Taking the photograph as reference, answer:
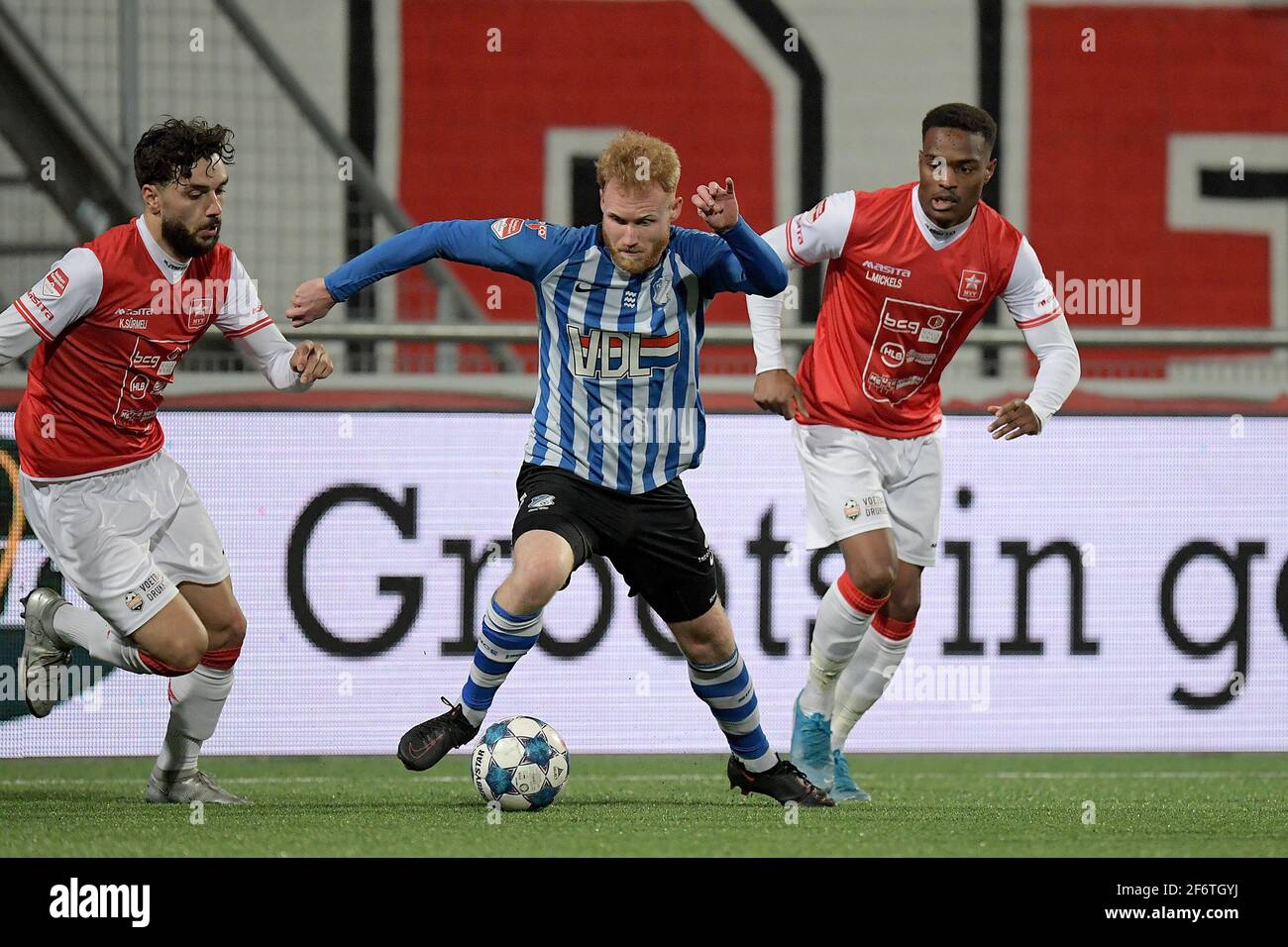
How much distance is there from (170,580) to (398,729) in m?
1.50

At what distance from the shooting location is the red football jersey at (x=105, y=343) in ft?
17.3

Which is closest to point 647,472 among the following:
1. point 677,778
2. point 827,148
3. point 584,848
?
point 584,848

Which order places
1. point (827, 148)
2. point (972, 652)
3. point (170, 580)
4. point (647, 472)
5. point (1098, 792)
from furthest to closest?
1. point (827, 148)
2. point (972, 652)
3. point (1098, 792)
4. point (170, 580)
5. point (647, 472)

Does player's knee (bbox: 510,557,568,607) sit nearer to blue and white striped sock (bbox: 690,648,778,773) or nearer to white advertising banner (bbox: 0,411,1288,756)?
blue and white striped sock (bbox: 690,648,778,773)

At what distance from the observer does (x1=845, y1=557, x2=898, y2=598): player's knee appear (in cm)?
560

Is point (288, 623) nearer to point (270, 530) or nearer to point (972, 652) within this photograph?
point (270, 530)

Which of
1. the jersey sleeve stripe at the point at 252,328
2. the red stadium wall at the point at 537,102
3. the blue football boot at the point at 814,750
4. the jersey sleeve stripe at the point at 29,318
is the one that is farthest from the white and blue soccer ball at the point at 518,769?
the red stadium wall at the point at 537,102

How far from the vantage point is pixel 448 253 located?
5.09 meters

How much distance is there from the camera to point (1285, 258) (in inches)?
452

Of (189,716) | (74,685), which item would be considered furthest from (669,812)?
(74,685)

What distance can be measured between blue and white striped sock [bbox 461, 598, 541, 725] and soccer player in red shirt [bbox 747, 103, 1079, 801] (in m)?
1.10

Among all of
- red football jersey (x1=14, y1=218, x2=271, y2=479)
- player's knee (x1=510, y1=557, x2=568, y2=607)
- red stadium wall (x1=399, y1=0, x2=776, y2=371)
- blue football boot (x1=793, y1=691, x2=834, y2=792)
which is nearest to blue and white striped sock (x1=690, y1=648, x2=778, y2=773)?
blue football boot (x1=793, y1=691, x2=834, y2=792)

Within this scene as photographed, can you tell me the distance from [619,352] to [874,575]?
1.10 m
